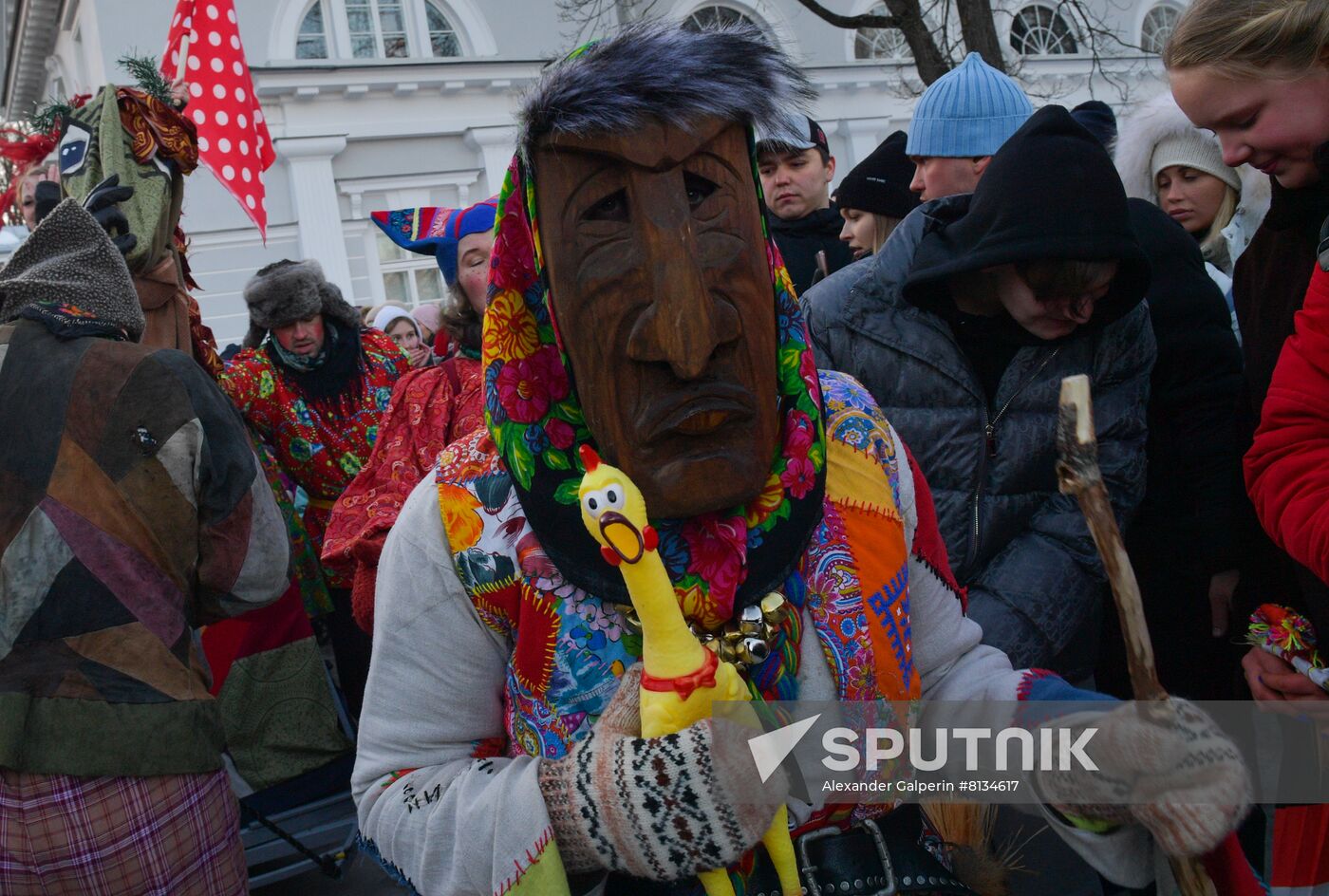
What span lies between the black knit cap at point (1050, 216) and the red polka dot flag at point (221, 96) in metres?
4.39

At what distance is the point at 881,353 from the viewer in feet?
7.91

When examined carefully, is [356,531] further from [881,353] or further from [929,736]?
[929,736]

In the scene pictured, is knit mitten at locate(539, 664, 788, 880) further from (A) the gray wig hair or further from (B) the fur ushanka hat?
(B) the fur ushanka hat

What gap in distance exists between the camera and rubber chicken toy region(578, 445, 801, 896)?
117 centimetres

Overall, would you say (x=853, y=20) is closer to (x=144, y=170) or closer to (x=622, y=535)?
(x=144, y=170)

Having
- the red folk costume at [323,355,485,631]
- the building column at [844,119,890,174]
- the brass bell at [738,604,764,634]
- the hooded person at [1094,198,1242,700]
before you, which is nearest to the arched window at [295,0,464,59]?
the building column at [844,119,890,174]

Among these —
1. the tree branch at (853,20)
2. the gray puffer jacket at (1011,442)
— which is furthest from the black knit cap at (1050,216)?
the tree branch at (853,20)

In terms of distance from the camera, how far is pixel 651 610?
3.92ft

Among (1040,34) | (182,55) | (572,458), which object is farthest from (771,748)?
(1040,34)

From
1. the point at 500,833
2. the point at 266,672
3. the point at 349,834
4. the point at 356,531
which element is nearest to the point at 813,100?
the point at 500,833

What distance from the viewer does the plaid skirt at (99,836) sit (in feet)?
6.83

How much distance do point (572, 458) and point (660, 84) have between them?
18.2 inches

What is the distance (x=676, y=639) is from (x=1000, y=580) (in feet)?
4.29

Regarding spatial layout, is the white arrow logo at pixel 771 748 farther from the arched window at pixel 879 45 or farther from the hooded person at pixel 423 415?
the arched window at pixel 879 45
